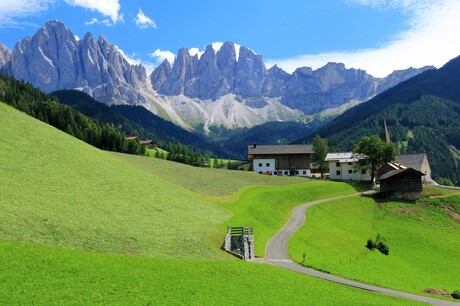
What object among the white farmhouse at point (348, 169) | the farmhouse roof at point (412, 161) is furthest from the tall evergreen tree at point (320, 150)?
the farmhouse roof at point (412, 161)

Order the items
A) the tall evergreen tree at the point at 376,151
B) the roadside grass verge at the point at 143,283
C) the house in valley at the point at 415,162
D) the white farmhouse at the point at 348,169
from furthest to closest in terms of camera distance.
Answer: the house in valley at the point at 415,162 → the white farmhouse at the point at 348,169 → the tall evergreen tree at the point at 376,151 → the roadside grass verge at the point at 143,283

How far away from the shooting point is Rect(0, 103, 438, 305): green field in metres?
26.8

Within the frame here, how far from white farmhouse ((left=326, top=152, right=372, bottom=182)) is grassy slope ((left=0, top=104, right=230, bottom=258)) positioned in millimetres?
78566

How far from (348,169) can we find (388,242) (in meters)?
61.7

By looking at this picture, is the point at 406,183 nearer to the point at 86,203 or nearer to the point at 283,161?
the point at 283,161

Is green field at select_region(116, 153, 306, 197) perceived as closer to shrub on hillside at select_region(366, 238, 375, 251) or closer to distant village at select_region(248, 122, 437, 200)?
distant village at select_region(248, 122, 437, 200)

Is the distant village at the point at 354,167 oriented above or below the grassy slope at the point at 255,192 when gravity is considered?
above

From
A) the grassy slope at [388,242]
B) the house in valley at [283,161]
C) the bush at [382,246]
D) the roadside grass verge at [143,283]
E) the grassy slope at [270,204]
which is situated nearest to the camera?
the roadside grass verge at [143,283]

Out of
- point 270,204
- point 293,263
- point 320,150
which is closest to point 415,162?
point 320,150

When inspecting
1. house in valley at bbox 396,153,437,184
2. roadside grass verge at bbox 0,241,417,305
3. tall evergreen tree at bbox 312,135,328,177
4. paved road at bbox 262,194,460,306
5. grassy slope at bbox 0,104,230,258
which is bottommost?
paved road at bbox 262,194,460,306

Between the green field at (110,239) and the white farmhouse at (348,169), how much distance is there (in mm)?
69758

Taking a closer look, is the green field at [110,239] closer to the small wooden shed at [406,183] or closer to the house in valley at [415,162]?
the small wooden shed at [406,183]

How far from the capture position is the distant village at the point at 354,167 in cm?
10256

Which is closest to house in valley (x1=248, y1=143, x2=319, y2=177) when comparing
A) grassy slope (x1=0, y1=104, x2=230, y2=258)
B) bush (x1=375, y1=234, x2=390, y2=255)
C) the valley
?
the valley
